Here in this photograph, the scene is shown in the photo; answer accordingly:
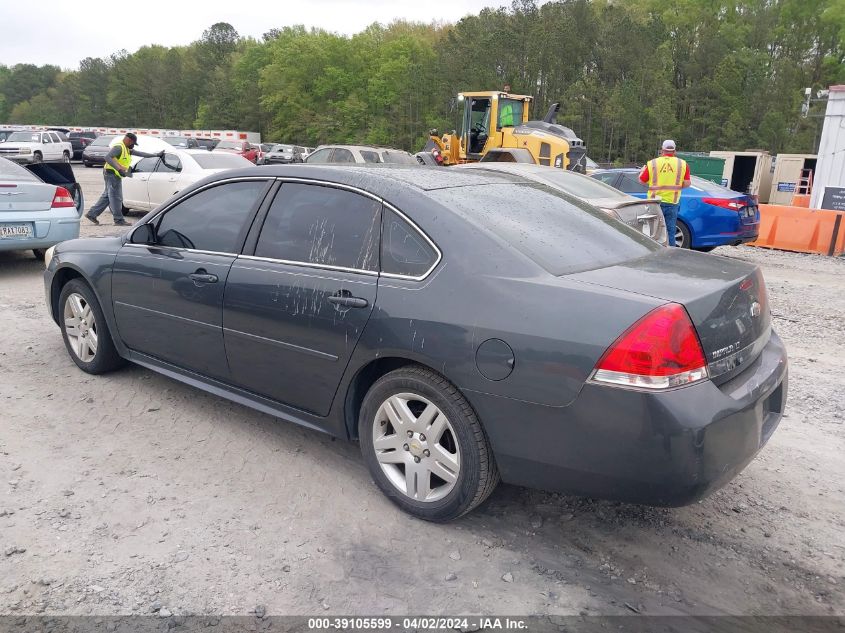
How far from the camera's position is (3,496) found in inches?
132

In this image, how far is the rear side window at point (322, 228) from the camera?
133 inches

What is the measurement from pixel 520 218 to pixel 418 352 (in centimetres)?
88

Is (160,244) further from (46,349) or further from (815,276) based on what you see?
(815,276)

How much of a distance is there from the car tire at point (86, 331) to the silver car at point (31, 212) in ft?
11.5

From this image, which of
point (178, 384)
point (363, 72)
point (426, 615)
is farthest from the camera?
point (363, 72)

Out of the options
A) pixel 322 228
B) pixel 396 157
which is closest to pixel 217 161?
pixel 396 157

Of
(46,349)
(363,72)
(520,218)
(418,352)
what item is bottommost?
(46,349)

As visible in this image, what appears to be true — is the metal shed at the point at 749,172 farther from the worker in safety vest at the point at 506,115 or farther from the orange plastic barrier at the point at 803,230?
the orange plastic barrier at the point at 803,230

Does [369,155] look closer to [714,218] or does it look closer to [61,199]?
[714,218]

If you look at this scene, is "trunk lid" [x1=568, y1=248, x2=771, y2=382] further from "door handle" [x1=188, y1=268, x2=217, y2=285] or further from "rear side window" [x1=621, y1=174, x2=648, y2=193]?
"rear side window" [x1=621, y1=174, x2=648, y2=193]

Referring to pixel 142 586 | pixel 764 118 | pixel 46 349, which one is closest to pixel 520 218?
pixel 142 586

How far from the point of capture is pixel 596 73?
54.4 meters

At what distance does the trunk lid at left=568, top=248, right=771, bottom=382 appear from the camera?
271 centimetres

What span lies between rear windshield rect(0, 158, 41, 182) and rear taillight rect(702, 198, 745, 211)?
9.55 meters
